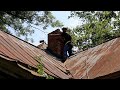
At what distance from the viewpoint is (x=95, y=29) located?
87.2 ft

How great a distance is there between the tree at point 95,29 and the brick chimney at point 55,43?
9991 mm

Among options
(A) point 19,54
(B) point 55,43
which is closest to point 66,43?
(B) point 55,43

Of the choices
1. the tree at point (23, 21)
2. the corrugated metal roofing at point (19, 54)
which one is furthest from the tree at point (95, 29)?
the corrugated metal roofing at point (19, 54)

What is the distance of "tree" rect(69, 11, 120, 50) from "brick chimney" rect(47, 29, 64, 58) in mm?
9991

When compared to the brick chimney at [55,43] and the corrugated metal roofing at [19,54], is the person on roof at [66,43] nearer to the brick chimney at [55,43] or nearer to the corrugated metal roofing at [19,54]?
the brick chimney at [55,43]

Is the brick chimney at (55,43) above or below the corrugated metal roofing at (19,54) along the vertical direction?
below

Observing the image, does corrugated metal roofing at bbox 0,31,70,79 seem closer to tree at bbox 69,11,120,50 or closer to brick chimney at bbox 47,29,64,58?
brick chimney at bbox 47,29,64,58

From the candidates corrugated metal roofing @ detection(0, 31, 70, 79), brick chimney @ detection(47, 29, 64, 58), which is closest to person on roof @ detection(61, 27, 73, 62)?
brick chimney @ detection(47, 29, 64, 58)

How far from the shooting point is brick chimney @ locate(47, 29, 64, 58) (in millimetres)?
15828

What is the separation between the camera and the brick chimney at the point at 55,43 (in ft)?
51.9
